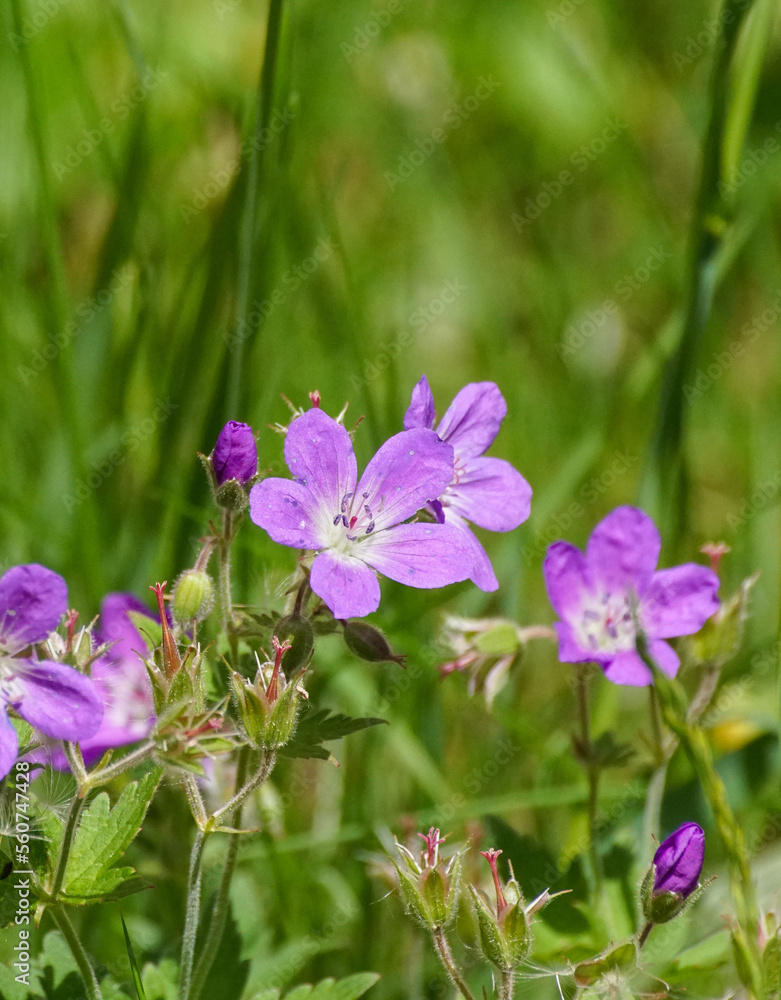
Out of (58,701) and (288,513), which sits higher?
(288,513)

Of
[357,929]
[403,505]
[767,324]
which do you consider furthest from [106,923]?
[767,324]

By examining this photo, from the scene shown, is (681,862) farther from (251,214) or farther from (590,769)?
(251,214)

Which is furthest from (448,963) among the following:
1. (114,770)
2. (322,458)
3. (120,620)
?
(120,620)

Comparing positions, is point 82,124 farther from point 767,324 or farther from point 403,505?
point 403,505

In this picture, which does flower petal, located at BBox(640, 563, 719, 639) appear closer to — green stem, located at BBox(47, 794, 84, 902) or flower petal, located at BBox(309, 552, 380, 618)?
flower petal, located at BBox(309, 552, 380, 618)

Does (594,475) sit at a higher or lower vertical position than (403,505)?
lower

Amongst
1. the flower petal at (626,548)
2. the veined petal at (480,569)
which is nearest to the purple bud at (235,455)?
the veined petal at (480,569)
